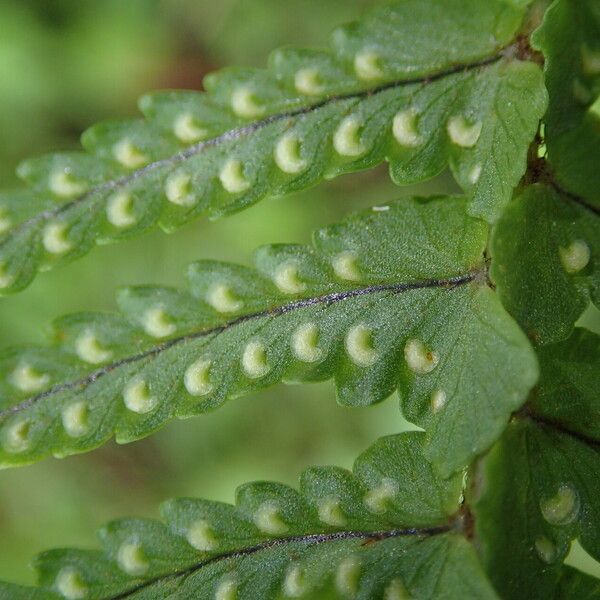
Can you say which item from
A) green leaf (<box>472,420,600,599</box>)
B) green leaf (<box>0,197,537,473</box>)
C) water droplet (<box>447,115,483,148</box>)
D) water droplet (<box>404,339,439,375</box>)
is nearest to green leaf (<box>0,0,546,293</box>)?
water droplet (<box>447,115,483,148</box>)

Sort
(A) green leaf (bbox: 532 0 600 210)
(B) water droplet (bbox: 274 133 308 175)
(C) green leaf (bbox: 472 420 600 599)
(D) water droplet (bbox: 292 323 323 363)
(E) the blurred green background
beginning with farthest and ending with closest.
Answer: (E) the blurred green background → (B) water droplet (bbox: 274 133 308 175) → (D) water droplet (bbox: 292 323 323 363) → (A) green leaf (bbox: 532 0 600 210) → (C) green leaf (bbox: 472 420 600 599)

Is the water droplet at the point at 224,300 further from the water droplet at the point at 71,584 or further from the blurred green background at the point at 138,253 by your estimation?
the blurred green background at the point at 138,253

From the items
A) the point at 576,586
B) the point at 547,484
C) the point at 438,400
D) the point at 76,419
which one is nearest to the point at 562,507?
the point at 547,484

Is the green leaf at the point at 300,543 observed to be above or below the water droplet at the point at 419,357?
below

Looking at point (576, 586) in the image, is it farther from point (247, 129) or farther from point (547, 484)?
point (247, 129)

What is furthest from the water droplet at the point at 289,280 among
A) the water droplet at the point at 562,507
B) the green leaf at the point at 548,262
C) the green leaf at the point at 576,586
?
the green leaf at the point at 576,586

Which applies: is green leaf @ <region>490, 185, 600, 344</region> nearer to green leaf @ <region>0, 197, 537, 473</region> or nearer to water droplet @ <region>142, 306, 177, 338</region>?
green leaf @ <region>0, 197, 537, 473</region>
